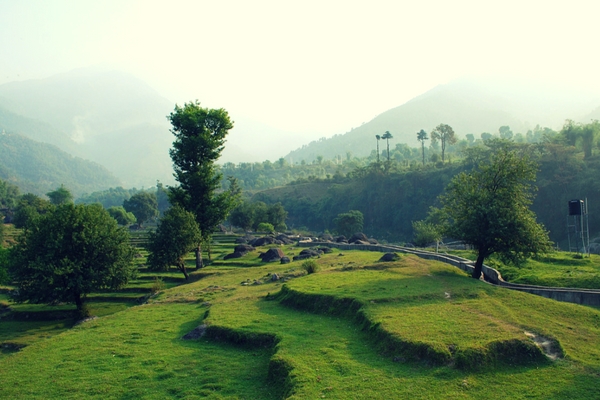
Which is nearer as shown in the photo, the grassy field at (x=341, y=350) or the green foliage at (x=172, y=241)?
the grassy field at (x=341, y=350)

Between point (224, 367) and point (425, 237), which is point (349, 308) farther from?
point (425, 237)

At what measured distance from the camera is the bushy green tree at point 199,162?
50.1m

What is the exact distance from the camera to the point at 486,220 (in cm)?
2777

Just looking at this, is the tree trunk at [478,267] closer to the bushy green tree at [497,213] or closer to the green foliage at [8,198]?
the bushy green tree at [497,213]

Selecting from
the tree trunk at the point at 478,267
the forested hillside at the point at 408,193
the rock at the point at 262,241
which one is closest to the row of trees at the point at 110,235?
the rock at the point at 262,241

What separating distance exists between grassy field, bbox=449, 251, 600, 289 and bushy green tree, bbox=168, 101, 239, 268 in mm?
29228

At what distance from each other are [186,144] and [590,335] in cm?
4167

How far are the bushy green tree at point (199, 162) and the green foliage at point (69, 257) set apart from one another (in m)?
12.3

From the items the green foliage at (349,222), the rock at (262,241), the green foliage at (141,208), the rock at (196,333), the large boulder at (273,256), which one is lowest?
the rock at (196,333)

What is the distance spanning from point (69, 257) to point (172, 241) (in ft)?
33.6

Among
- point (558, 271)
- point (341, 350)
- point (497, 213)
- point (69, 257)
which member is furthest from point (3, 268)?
point (558, 271)

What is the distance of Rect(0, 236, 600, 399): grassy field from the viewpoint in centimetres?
1378

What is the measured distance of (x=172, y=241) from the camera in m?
44.8

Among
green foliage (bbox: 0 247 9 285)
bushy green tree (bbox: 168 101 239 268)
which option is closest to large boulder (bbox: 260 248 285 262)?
bushy green tree (bbox: 168 101 239 268)
